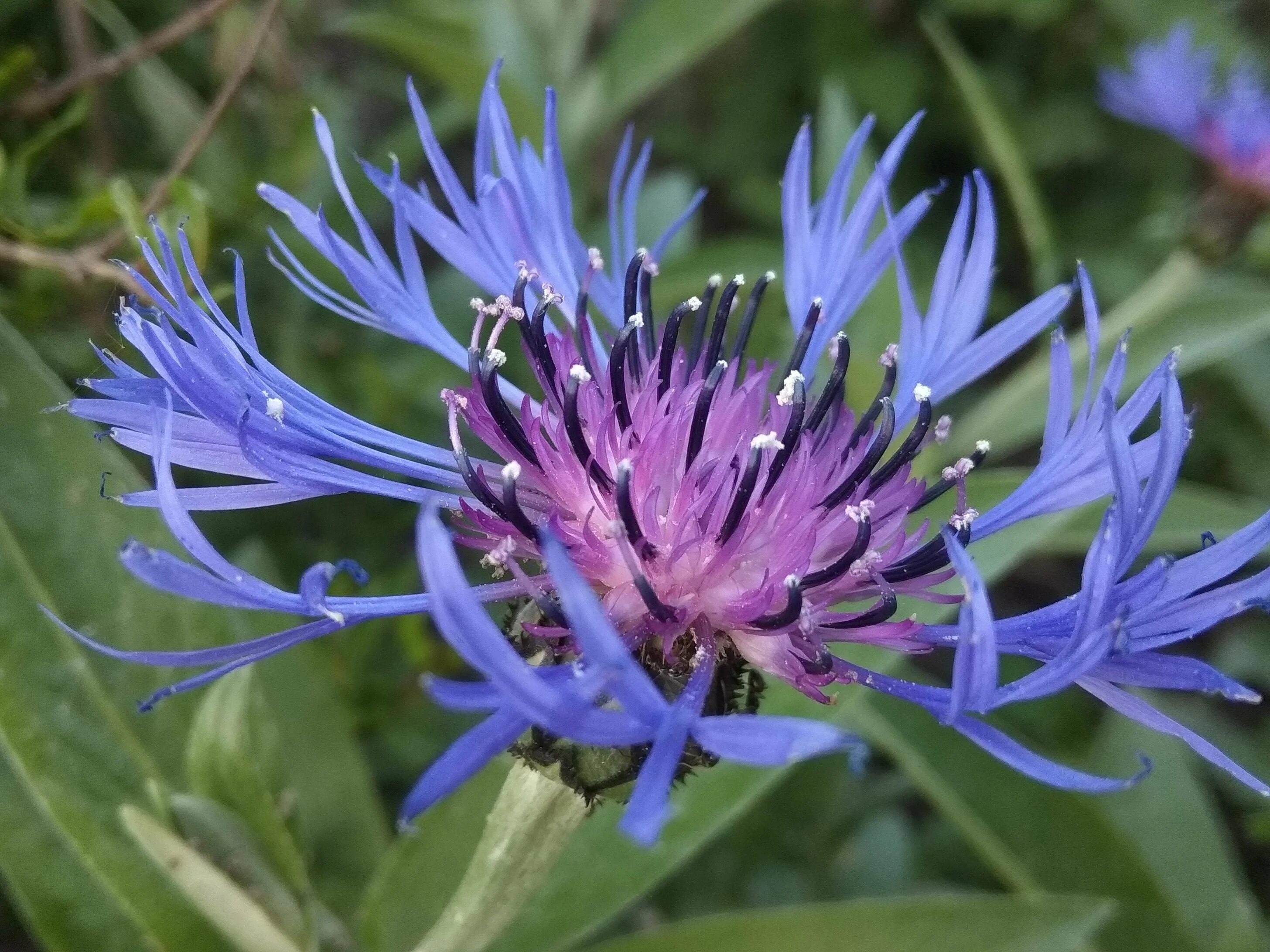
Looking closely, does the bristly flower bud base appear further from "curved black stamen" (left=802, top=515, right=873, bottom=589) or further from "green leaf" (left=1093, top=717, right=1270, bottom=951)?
"green leaf" (left=1093, top=717, right=1270, bottom=951)

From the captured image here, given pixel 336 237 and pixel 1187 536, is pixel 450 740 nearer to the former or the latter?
pixel 336 237

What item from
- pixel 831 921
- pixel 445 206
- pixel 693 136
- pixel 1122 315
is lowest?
pixel 831 921

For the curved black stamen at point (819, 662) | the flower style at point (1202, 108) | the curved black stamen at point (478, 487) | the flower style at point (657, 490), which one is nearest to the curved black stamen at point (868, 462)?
the flower style at point (657, 490)

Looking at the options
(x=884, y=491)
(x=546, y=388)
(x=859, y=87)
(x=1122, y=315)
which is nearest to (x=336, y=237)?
(x=546, y=388)

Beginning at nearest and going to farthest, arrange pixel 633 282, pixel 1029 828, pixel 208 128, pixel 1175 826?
pixel 633 282
pixel 208 128
pixel 1029 828
pixel 1175 826

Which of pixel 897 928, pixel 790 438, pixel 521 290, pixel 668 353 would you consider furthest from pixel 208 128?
pixel 897 928

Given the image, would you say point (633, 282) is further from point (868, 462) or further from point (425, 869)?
point (425, 869)
